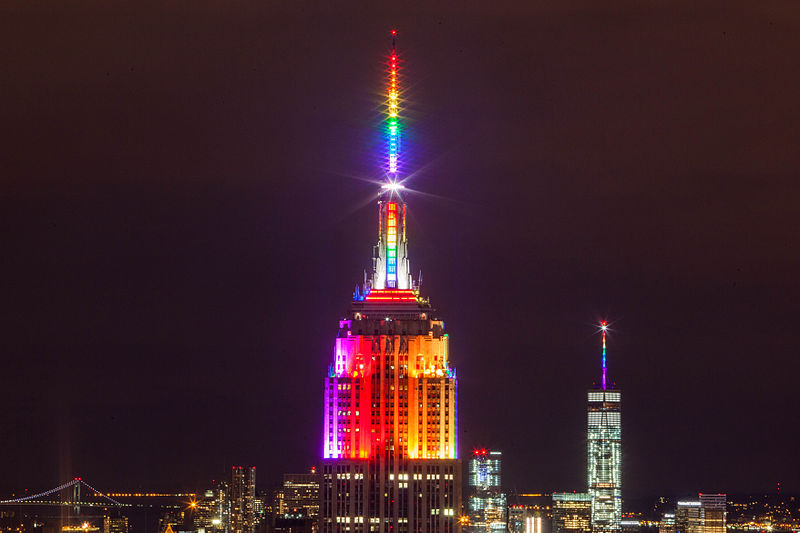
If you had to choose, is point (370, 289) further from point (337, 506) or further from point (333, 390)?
point (337, 506)

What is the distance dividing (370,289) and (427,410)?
32.9ft

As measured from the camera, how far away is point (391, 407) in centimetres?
11850

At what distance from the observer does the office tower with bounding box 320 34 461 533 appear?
381 feet

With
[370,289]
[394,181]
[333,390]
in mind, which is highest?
[394,181]

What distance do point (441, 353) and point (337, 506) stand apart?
13160 millimetres

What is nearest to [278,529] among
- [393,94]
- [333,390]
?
[333,390]

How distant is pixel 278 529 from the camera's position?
162 metres

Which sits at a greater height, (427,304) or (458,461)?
(427,304)

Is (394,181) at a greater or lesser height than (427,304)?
greater

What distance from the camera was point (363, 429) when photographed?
118312mm

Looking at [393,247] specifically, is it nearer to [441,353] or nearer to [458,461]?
[441,353]

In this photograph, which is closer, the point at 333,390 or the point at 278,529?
the point at 333,390

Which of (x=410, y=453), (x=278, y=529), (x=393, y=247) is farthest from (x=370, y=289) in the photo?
(x=278, y=529)

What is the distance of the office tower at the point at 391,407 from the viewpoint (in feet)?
381
